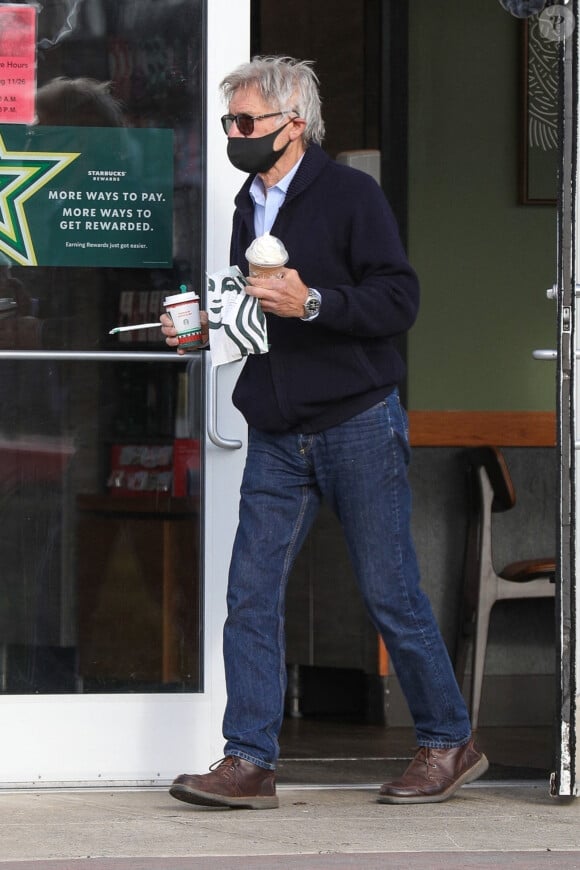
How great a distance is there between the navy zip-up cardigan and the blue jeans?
2.6 inches

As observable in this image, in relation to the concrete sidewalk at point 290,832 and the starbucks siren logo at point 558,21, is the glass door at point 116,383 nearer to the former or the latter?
the concrete sidewalk at point 290,832

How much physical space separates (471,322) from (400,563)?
2.63 metres

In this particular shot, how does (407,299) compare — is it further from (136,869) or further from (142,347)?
(136,869)

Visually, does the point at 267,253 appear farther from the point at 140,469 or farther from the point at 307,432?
the point at 140,469

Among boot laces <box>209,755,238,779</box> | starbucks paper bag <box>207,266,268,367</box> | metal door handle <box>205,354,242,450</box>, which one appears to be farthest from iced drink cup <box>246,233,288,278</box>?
boot laces <box>209,755,238,779</box>

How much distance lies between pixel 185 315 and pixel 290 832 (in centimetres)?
120

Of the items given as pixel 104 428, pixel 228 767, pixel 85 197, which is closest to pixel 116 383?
pixel 104 428

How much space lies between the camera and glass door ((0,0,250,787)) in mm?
3943

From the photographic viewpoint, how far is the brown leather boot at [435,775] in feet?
11.9

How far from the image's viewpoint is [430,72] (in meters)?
5.96

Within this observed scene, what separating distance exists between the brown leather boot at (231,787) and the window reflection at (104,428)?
50 centimetres

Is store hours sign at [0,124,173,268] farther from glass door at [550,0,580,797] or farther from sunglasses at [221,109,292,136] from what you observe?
glass door at [550,0,580,797]

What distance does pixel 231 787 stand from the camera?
346cm

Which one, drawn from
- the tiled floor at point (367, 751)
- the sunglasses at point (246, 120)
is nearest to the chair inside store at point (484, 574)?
the tiled floor at point (367, 751)
